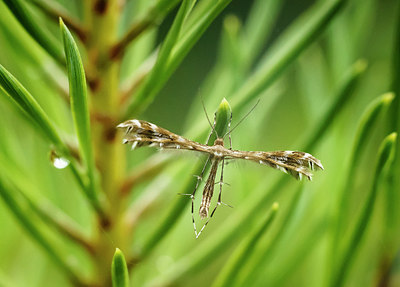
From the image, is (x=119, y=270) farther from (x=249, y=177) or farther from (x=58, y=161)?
(x=249, y=177)

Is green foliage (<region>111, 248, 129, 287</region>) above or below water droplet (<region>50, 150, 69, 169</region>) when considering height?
below

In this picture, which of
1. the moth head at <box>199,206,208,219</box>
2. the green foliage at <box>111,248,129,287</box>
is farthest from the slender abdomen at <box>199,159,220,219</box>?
the green foliage at <box>111,248,129,287</box>

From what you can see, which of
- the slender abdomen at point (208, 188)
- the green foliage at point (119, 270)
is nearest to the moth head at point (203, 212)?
the slender abdomen at point (208, 188)

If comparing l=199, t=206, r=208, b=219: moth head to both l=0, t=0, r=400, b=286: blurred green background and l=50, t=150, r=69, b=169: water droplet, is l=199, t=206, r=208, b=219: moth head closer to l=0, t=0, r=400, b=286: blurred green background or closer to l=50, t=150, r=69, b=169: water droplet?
l=0, t=0, r=400, b=286: blurred green background

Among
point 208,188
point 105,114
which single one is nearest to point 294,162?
point 208,188

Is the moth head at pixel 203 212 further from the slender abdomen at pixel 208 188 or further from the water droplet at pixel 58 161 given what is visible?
the water droplet at pixel 58 161

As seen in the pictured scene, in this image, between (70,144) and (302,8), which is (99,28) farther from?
(302,8)

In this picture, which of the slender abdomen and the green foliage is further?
the slender abdomen

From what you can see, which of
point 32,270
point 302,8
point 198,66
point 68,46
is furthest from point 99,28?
point 302,8
